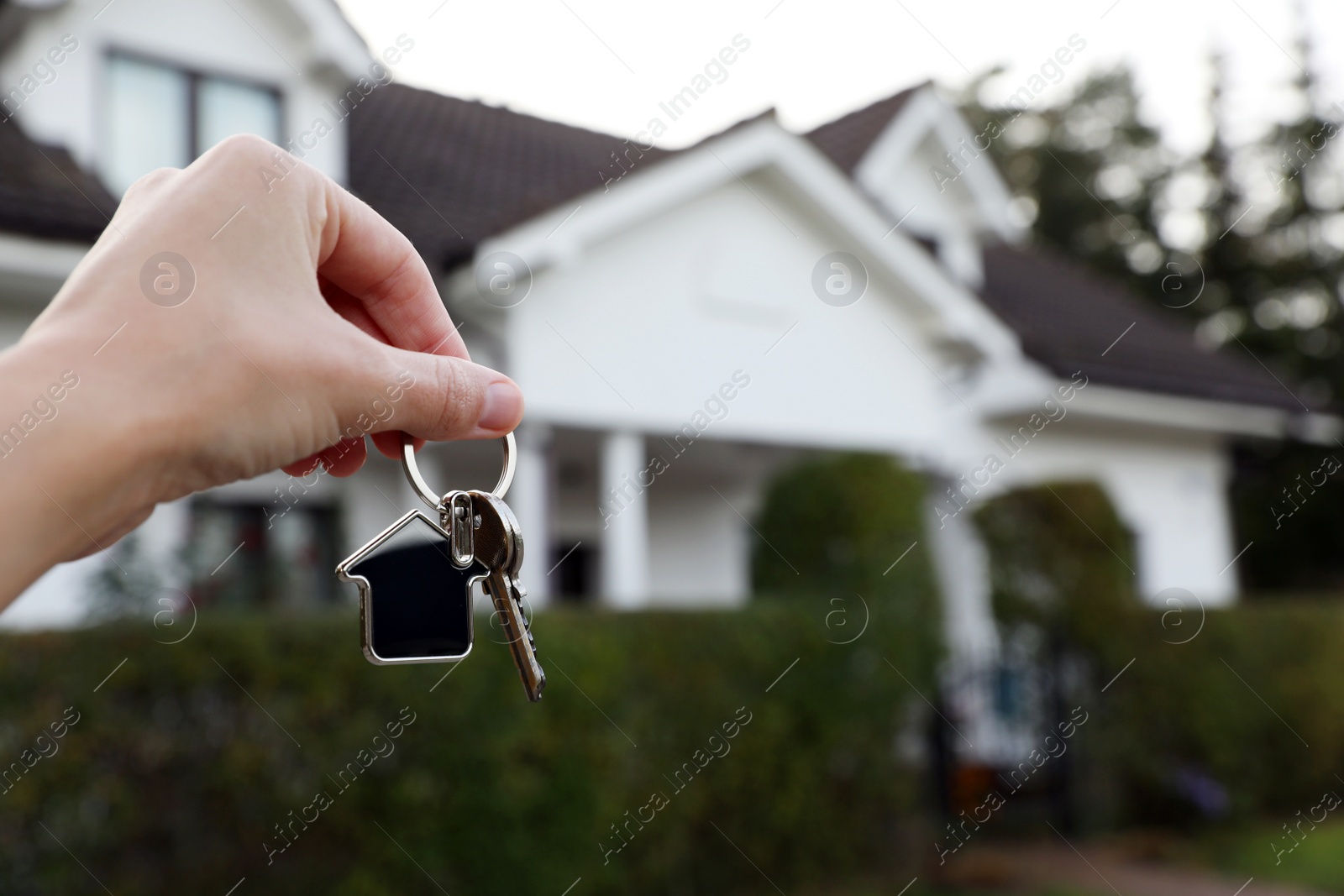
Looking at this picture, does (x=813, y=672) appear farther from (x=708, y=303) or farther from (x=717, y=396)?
(x=708, y=303)

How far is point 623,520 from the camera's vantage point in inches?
356

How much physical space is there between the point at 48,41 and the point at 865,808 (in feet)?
25.5

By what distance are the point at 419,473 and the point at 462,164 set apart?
990 centimetres

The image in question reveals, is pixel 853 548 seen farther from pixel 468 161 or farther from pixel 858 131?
pixel 858 131

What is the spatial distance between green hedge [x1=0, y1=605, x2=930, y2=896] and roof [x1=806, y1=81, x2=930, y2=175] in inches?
277

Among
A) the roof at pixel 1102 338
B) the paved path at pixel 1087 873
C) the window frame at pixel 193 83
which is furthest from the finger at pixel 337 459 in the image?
the roof at pixel 1102 338

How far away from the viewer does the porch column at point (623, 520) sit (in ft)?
29.2

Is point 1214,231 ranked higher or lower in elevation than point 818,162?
lower

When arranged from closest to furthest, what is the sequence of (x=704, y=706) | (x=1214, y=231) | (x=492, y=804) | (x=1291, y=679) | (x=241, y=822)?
(x=241, y=822) → (x=492, y=804) → (x=704, y=706) → (x=1291, y=679) → (x=1214, y=231)

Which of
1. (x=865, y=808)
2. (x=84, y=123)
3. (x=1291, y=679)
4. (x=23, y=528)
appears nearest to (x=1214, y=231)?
(x=1291, y=679)

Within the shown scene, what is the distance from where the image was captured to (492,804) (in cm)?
596

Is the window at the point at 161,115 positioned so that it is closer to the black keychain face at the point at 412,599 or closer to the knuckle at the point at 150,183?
the knuckle at the point at 150,183

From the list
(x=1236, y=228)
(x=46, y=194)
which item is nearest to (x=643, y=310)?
(x=46, y=194)

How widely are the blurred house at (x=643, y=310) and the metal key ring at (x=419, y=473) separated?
5.97 metres
